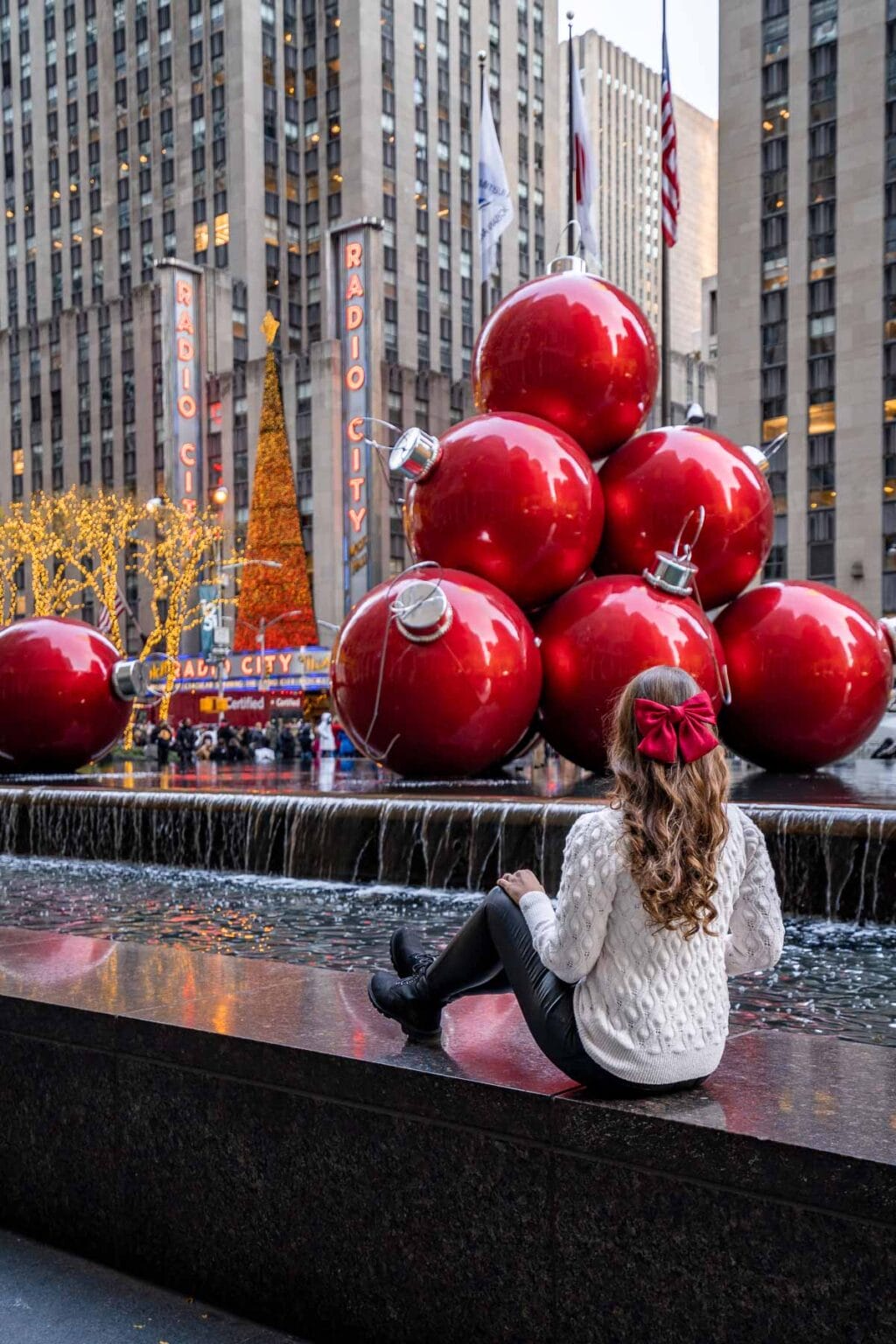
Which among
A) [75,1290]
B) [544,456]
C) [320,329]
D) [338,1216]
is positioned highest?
[320,329]

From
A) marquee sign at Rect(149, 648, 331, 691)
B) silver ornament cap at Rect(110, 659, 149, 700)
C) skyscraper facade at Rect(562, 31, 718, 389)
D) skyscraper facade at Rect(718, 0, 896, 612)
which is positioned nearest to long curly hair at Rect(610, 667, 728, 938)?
silver ornament cap at Rect(110, 659, 149, 700)

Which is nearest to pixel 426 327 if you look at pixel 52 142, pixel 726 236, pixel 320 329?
pixel 320 329

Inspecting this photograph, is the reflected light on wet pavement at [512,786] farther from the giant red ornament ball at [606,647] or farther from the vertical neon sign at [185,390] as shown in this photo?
the vertical neon sign at [185,390]

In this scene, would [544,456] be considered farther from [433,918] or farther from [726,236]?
[726,236]

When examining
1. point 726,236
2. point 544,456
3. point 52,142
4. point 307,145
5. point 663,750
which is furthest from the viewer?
point 52,142

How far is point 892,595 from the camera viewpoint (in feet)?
199

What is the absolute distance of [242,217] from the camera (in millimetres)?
82375

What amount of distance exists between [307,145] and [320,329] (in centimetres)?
1158

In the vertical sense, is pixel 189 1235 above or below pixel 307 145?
below

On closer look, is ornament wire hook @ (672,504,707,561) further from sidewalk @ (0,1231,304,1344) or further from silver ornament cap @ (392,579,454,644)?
sidewalk @ (0,1231,304,1344)

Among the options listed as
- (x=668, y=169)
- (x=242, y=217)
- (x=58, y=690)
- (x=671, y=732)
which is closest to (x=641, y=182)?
(x=242, y=217)

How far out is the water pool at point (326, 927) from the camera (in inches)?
224

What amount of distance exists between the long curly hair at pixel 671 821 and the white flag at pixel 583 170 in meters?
16.2

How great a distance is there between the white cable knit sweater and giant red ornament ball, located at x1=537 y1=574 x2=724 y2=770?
672 cm
